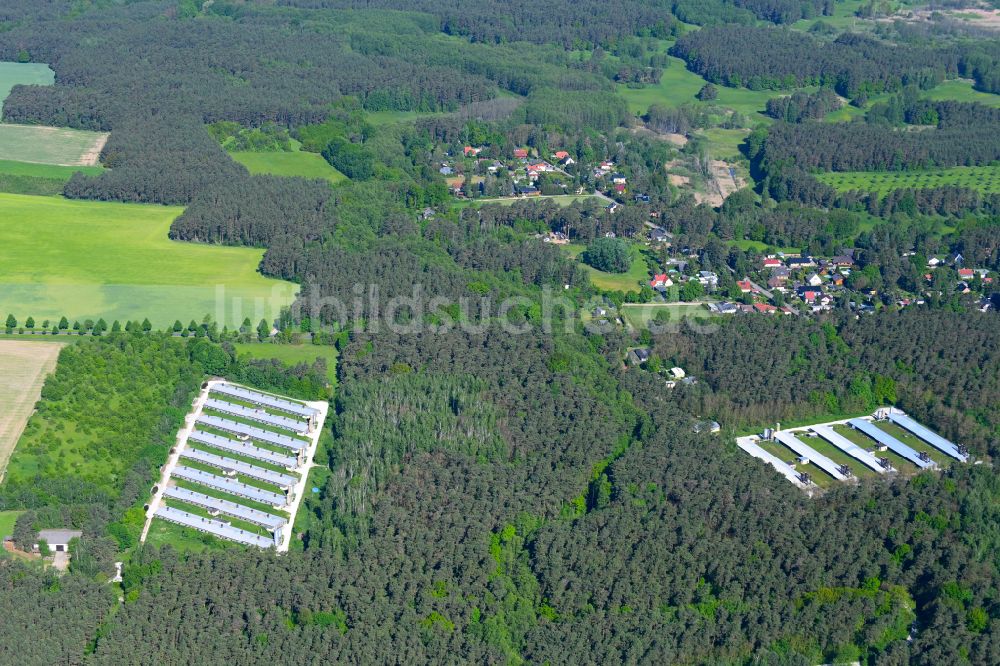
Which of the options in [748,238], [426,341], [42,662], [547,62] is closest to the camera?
[42,662]

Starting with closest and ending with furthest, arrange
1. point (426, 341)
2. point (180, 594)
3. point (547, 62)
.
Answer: point (180, 594)
point (426, 341)
point (547, 62)

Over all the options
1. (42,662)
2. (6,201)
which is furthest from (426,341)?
(6,201)

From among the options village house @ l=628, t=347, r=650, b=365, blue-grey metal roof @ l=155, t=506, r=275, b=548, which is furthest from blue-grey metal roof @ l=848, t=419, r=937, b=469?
blue-grey metal roof @ l=155, t=506, r=275, b=548

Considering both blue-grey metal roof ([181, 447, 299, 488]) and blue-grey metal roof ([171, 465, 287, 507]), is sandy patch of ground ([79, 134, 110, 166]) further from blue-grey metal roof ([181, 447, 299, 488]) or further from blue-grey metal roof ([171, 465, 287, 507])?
blue-grey metal roof ([171, 465, 287, 507])

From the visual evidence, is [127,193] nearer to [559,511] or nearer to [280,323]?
[280,323]

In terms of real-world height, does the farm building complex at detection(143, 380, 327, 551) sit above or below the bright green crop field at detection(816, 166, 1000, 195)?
above

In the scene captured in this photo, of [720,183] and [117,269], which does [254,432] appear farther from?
[720,183]

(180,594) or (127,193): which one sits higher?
(180,594)
